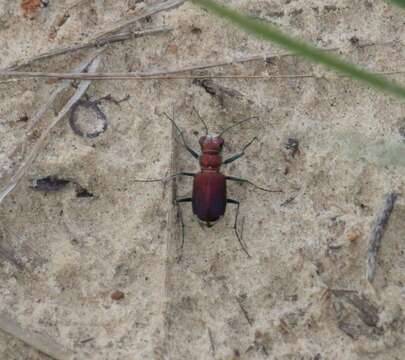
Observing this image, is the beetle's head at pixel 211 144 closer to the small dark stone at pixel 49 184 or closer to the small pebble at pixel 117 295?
the small dark stone at pixel 49 184

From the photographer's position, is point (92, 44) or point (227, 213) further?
point (92, 44)

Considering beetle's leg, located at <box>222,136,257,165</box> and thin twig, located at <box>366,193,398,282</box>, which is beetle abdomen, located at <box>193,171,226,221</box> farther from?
thin twig, located at <box>366,193,398,282</box>

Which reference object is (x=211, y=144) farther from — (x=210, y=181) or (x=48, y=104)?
(x=48, y=104)

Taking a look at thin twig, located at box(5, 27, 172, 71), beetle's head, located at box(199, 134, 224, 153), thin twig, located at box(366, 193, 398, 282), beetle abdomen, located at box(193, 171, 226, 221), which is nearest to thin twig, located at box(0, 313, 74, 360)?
beetle abdomen, located at box(193, 171, 226, 221)

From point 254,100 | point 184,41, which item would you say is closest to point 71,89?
point 184,41

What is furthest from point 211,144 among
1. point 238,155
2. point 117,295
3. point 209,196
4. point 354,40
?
point 354,40

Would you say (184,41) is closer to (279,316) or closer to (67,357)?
(279,316)
